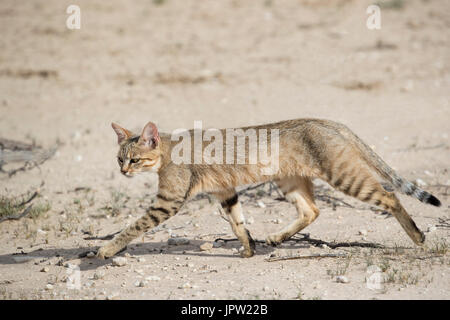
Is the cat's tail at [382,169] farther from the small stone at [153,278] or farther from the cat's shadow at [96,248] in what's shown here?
the small stone at [153,278]

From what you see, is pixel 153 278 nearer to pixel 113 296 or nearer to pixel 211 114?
pixel 113 296

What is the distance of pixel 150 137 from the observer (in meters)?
5.62

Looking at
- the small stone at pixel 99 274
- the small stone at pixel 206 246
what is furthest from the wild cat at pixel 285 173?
the small stone at pixel 206 246

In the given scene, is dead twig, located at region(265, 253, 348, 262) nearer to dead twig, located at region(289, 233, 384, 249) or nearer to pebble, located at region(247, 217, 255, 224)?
dead twig, located at region(289, 233, 384, 249)

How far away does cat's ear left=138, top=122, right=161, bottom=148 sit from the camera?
5562mm

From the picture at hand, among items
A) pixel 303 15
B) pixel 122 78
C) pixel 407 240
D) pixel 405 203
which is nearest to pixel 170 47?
pixel 122 78

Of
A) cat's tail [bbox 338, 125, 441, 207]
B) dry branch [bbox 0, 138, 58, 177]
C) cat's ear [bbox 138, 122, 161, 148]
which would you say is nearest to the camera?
cat's tail [bbox 338, 125, 441, 207]

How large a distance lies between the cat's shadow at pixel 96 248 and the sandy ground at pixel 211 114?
2cm

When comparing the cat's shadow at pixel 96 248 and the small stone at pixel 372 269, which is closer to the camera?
the small stone at pixel 372 269

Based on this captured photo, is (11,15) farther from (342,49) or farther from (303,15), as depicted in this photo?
(342,49)

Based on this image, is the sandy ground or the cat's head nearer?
the sandy ground

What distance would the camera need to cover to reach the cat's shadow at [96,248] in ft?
18.7

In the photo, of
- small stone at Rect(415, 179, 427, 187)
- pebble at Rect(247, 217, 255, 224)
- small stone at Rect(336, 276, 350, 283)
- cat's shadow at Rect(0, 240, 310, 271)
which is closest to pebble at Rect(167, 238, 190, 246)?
cat's shadow at Rect(0, 240, 310, 271)

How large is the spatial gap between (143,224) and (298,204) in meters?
1.64
